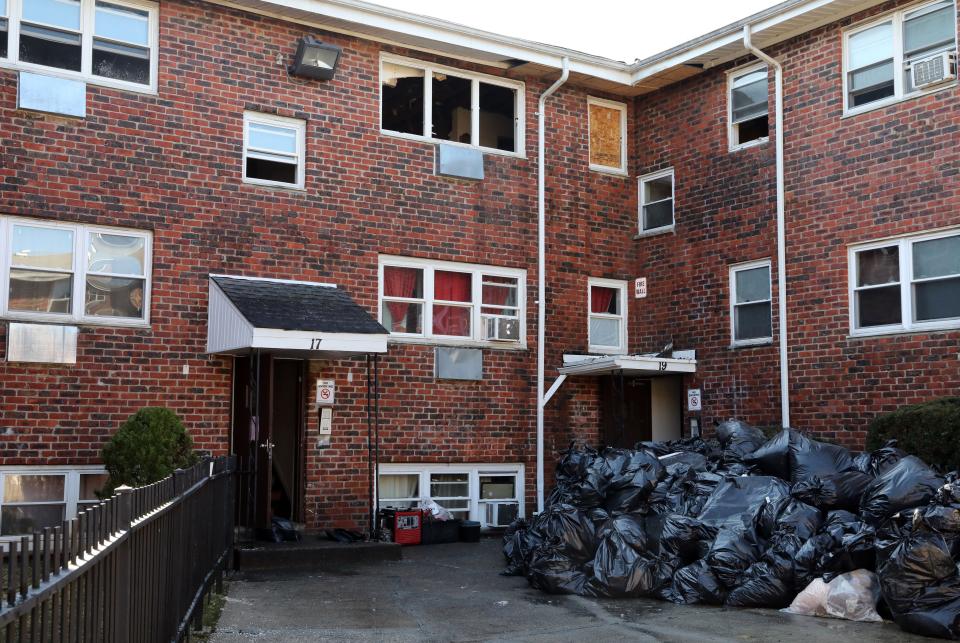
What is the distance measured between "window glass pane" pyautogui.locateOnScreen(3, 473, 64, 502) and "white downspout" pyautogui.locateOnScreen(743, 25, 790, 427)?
9181 mm

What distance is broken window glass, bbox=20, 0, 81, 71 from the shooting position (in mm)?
11828

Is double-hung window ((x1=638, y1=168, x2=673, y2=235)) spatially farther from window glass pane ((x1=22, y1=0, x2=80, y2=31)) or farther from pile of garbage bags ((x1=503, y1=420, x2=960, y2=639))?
window glass pane ((x1=22, y1=0, x2=80, y2=31))

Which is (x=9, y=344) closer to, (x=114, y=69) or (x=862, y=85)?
(x=114, y=69)

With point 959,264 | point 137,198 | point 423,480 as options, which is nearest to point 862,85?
point 959,264

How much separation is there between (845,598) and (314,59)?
9.48 m

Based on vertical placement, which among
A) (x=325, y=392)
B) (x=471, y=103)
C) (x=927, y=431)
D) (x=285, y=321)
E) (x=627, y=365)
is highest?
(x=471, y=103)

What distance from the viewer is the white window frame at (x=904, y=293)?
12188 mm

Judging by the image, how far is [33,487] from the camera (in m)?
11.5

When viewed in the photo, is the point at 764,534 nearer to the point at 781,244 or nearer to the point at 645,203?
the point at 781,244

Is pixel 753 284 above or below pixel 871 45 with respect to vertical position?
below

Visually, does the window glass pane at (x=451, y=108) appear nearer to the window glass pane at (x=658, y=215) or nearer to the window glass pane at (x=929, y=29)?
the window glass pane at (x=658, y=215)

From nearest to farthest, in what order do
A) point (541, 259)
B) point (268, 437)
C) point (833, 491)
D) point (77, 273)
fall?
point (833, 491) → point (77, 273) → point (268, 437) → point (541, 259)

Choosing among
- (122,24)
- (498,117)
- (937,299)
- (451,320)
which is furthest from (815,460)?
(122,24)

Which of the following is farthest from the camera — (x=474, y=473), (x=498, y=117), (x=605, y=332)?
(x=605, y=332)
